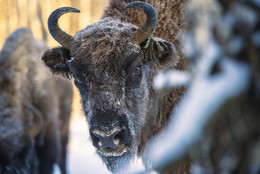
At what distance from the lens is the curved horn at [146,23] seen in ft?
9.53

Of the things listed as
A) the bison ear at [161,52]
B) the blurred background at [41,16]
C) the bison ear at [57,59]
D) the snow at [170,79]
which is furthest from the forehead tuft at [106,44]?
the blurred background at [41,16]

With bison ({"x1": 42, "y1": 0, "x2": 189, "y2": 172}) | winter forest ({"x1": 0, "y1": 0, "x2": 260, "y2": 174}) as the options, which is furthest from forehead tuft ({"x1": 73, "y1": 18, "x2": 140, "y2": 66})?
winter forest ({"x1": 0, "y1": 0, "x2": 260, "y2": 174})

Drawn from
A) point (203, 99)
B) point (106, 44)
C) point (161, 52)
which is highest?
point (203, 99)

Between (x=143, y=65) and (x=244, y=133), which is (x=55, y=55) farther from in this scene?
(x=244, y=133)

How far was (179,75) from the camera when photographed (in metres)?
3.28

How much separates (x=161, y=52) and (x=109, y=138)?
111cm

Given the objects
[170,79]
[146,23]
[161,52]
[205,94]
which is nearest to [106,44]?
[146,23]

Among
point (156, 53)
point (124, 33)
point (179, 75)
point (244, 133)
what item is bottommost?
point (179, 75)

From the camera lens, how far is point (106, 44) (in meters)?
2.88

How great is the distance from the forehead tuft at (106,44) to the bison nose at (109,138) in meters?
0.65

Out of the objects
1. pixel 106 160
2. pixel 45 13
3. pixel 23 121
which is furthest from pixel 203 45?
pixel 45 13

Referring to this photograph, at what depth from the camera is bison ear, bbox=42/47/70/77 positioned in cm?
338

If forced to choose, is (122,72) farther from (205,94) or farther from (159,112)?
(205,94)

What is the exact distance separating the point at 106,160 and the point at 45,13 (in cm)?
1209
